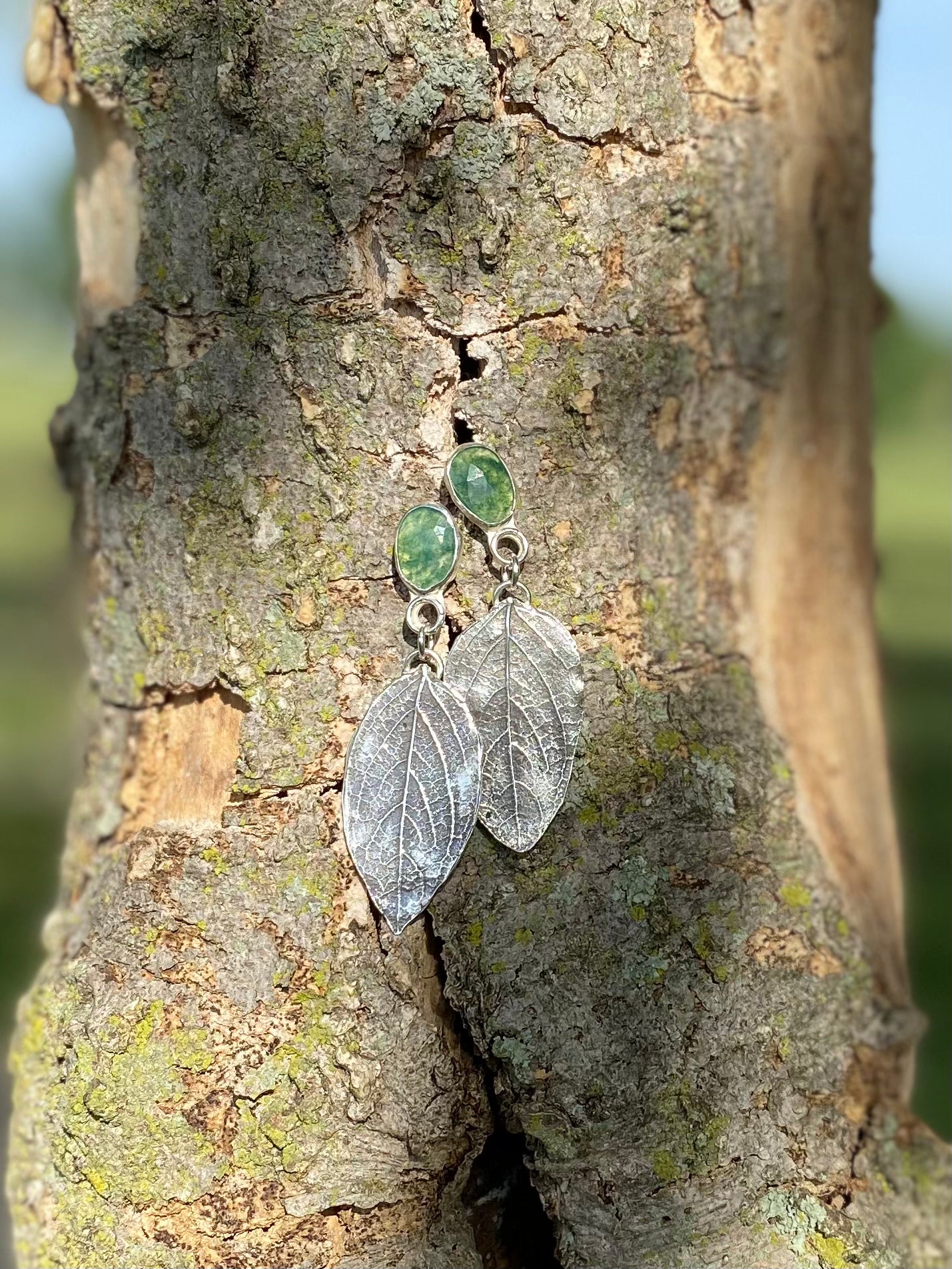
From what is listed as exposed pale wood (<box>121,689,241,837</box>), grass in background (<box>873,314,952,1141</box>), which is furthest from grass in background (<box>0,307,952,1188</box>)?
exposed pale wood (<box>121,689,241,837</box>)

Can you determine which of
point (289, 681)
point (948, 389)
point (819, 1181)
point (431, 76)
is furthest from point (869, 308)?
point (948, 389)

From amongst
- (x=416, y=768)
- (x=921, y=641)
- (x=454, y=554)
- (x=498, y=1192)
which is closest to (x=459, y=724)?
(x=416, y=768)

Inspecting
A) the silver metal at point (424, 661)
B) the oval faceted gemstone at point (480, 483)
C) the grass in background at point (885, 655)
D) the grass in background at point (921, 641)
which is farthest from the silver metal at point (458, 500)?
the grass in background at point (921, 641)

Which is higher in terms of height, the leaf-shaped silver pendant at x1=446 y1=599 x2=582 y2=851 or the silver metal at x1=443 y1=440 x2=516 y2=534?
the silver metal at x1=443 y1=440 x2=516 y2=534

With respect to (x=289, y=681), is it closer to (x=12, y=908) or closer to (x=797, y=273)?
(x=797, y=273)

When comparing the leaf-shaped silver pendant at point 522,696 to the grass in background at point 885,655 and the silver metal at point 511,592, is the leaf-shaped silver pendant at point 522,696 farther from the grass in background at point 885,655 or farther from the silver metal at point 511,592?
the grass in background at point 885,655

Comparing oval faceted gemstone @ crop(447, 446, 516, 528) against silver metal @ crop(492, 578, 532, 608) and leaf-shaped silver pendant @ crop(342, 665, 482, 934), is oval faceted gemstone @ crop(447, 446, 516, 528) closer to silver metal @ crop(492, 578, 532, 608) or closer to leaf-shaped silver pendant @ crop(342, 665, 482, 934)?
silver metal @ crop(492, 578, 532, 608)
